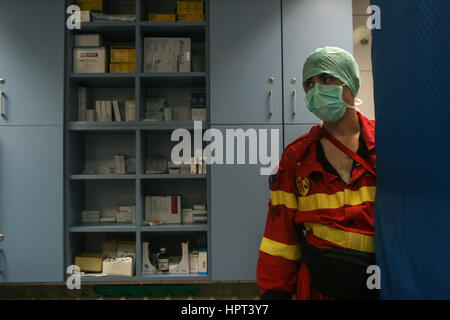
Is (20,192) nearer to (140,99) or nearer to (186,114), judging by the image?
(140,99)

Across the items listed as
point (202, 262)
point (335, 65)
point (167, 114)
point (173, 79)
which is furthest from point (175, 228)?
point (335, 65)

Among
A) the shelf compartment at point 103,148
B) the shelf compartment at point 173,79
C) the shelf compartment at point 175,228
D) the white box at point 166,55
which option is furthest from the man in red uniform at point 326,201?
the shelf compartment at point 103,148

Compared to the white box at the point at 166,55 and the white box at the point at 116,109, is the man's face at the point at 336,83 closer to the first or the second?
the white box at the point at 166,55

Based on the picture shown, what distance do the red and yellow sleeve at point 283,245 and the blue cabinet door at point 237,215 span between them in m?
0.65

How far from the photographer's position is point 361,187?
3.27ft

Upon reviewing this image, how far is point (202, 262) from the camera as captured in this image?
77.3 inches

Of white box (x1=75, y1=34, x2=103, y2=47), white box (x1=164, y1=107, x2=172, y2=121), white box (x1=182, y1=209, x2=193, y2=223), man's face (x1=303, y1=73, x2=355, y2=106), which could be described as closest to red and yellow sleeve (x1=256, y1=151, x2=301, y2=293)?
man's face (x1=303, y1=73, x2=355, y2=106)

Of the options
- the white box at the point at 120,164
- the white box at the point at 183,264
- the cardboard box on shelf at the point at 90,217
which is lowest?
the white box at the point at 183,264

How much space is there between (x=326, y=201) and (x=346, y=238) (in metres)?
0.14

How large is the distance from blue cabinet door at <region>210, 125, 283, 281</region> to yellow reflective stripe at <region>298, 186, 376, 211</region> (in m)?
0.78

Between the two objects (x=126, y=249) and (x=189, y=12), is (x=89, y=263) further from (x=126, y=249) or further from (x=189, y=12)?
(x=189, y=12)

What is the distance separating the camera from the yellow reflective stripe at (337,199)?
0.99 meters
